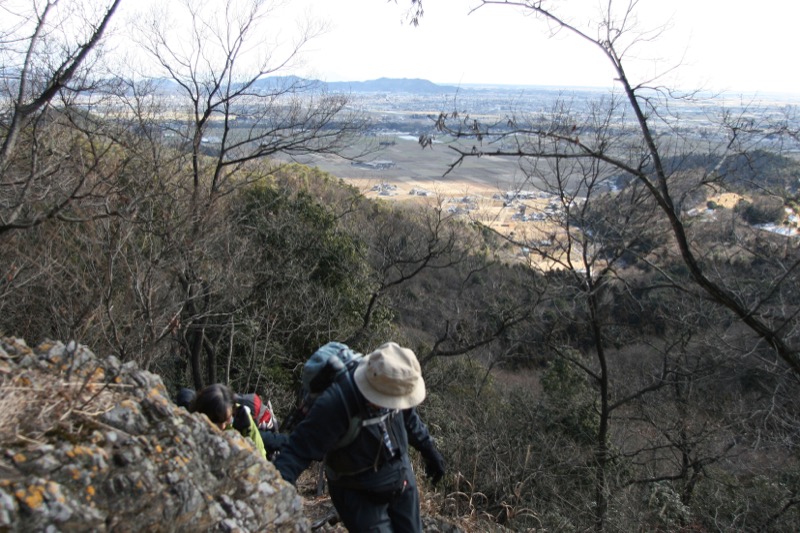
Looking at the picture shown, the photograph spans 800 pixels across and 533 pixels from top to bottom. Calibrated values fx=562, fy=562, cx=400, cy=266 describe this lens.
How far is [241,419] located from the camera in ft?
11.8

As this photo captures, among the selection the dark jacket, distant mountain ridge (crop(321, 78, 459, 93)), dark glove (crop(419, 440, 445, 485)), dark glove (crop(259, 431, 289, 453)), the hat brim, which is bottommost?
dark glove (crop(259, 431, 289, 453))

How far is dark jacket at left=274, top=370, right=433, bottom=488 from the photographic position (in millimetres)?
2656

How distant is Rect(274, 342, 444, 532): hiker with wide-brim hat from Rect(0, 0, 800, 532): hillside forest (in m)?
2.41

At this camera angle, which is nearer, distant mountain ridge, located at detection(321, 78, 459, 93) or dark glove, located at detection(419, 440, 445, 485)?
dark glove, located at detection(419, 440, 445, 485)

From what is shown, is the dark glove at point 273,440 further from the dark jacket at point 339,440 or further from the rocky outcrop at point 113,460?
the dark jacket at point 339,440

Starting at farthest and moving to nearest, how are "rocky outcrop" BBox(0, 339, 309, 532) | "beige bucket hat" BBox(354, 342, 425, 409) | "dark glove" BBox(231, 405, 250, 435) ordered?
1. "dark glove" BBox(231, 405, 250, 435)
2. "beige bucket hat" BBox(354, 342, 425, 409)
3. "rocky outcrop" BBox(0, 339, 309, 532)

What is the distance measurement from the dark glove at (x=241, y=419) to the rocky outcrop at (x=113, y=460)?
0.61 m

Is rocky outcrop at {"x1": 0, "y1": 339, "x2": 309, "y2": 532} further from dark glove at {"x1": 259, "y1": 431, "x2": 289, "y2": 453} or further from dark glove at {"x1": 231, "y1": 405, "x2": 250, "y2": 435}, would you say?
dark glove at {"x1": 259, "y1": 431, "x2": 289, "y2": 453}

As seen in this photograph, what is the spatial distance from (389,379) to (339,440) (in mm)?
426

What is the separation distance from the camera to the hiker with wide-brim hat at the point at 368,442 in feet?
8.73

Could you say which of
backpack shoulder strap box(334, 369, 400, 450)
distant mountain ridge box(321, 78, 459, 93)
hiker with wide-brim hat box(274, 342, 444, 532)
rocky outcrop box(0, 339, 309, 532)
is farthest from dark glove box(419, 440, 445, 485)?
distant mountain ridge box(321, 78, 459, 93)

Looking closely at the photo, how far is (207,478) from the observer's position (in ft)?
8.65

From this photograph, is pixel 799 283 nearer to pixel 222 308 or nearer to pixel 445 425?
pixel 445 425

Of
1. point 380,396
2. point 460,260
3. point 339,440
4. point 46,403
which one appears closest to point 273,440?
point 339,440
